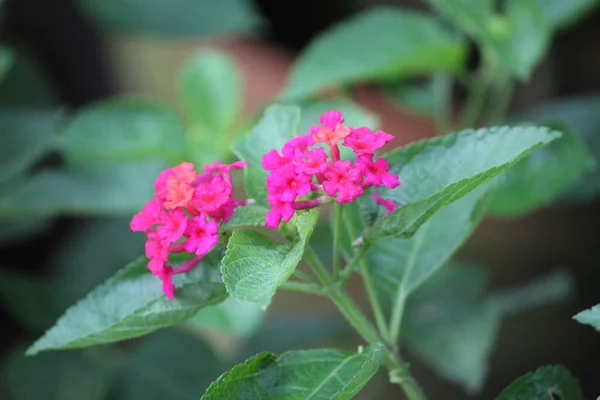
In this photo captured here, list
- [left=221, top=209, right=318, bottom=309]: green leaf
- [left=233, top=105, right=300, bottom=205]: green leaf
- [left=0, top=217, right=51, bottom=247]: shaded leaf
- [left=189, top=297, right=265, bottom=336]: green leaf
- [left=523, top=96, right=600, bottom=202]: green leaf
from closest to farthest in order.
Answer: [left=221, top=209, right=318, bottom=309]: green leaf
[left=233, top=105, right=300, bottom=205]: green leaf
[left=189, top=297, right=265, bottom=336]: green leaf
[left=523, top=96, right=600, bottom=202]: green leaf
[left=0, top=217, right=51, bottom=247]: shaded leaf

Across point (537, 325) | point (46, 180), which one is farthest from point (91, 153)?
point (537, 325)

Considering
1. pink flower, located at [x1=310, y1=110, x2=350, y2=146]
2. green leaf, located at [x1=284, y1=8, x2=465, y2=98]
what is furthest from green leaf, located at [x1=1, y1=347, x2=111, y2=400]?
pink flower, located at [x1=310, y1=110, x2=350, y2=146]

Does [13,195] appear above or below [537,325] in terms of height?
above

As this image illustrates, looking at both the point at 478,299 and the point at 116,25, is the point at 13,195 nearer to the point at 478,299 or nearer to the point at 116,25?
the point at 116,25

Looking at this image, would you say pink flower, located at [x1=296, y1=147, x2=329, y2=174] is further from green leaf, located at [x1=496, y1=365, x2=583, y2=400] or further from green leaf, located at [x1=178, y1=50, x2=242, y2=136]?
green leaf, located at [x1=178, y1=50, x2=242, y2=136]

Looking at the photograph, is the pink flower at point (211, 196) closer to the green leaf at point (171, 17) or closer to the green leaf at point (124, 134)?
the green leaf at point (124, 134)

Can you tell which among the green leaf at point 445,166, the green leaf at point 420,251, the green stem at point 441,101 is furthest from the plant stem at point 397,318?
the green stem at point 441,101
